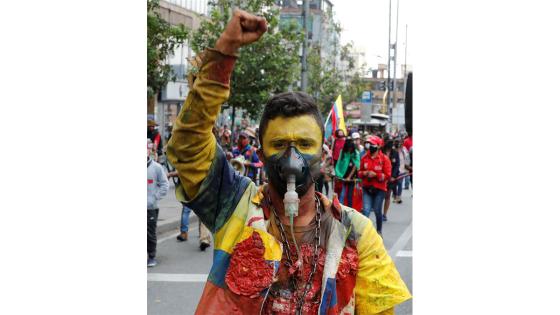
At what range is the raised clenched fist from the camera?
2654mm

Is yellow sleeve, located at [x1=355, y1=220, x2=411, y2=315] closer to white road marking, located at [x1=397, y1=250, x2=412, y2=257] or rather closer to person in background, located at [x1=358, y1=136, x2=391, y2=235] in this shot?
white road marking, located at [x1=397, y1=250, x2=412, y2=257]

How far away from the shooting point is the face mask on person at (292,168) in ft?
10.1

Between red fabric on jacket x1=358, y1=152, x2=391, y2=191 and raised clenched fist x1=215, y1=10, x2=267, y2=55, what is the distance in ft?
29.6

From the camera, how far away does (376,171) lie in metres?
11.6

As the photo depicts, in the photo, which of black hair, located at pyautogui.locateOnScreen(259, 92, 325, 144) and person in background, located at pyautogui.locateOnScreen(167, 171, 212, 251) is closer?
black hair, located at pyautogui.locateOnScreen(259, 92, 325, 144)

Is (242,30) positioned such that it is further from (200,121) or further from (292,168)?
(292,168)

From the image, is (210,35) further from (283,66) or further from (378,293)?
(378,293)

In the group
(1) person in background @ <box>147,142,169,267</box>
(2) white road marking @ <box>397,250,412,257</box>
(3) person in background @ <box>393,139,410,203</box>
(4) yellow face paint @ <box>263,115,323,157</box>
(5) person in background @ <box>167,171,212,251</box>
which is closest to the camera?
(4) yellow face paint @ <box>263,115,323,157</box>

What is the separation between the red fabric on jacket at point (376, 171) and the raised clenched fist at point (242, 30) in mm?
9010

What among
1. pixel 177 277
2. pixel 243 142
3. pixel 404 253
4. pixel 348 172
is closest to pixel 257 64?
pixel 243 142

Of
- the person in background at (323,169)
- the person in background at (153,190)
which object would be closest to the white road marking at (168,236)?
the person in background at (153,190)

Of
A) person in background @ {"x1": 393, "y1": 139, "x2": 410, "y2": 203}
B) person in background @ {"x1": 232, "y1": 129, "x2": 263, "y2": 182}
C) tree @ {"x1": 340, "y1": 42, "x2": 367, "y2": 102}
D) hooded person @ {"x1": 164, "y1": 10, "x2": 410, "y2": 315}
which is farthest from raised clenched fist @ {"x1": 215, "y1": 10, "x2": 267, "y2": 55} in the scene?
tree @ {"x1": 340, "y1": 42, "x2": 367, "y2": 102}

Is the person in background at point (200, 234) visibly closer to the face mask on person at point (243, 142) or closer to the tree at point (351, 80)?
the face mask on person at point (243, 142)

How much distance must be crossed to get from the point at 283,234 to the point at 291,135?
0.38 metres
